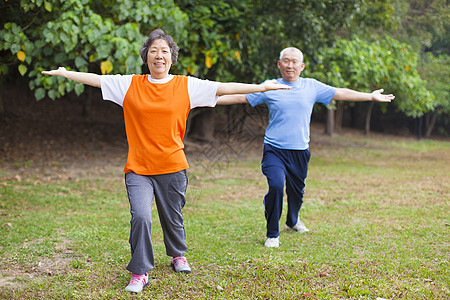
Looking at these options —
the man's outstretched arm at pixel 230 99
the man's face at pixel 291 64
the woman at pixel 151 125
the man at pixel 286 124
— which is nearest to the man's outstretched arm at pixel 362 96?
the man at pixel 286 124

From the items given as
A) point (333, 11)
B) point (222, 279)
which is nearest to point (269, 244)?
point (222, 279)

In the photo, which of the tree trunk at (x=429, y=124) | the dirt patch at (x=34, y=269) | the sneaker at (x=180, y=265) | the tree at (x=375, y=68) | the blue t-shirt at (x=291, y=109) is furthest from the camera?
the tree trunk at (x=429, y=124)

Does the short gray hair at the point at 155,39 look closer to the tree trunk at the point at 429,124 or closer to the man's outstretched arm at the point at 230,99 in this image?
the man's outstretched arm at the point at 230,99

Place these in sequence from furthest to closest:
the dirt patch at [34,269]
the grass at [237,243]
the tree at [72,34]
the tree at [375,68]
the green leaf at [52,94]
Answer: the tree at [375,68]
the green leaf at [52,94]
the tree at [72,34]
the dirt patch at [34,269]
the grass at [237,243]

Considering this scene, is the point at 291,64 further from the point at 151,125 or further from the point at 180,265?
the point at 180,265

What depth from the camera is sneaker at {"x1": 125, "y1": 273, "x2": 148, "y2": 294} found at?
3.44 meters

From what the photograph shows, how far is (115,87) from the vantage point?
11.7ft

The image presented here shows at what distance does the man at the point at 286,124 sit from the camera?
15.4 ft

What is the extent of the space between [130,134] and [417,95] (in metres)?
12.7

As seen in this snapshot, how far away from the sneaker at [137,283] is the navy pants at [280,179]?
1.58 meters

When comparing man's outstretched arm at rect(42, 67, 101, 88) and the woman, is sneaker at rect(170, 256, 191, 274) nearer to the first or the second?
the woman

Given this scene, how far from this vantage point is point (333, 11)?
32.2ft

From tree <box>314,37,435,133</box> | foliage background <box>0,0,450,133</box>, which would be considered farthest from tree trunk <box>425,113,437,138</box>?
tree <box>314,37,435,133</box>

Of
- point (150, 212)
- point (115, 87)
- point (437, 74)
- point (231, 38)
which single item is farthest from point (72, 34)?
point (437, 74)
